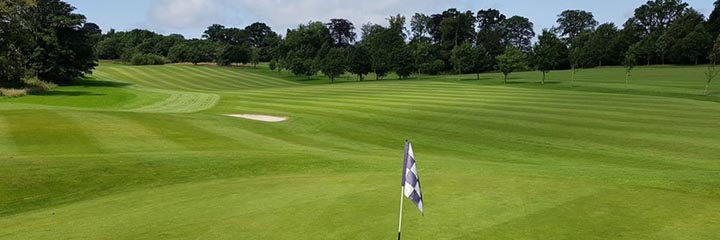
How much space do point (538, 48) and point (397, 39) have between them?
224ft

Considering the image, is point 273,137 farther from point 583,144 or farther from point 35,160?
point 583,144

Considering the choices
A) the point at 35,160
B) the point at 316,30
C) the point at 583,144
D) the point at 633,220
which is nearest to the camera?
the point at 633,220

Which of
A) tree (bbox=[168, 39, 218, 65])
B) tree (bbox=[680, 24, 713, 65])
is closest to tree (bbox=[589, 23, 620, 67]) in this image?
tree (bbox=[680, 24, 713, 65])

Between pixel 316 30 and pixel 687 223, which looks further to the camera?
pixel 316 30

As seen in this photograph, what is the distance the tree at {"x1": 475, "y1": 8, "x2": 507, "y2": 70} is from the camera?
167000 millimetres

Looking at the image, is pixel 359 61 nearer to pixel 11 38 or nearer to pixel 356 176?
pixel 11 38

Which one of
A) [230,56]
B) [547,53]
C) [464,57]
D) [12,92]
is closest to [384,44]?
[230,56]

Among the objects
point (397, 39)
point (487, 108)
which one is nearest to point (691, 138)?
point (487, 108)

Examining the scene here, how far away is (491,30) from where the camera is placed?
183625 millimetres

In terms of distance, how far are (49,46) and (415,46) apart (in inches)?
2994

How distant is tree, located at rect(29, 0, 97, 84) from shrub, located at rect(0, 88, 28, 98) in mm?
9331

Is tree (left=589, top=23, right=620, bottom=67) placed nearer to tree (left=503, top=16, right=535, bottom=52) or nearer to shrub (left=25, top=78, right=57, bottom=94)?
tree (left=503, top=16, right=535, bottom=52)

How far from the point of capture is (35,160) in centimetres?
1495

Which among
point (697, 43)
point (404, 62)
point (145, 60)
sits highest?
point (697, 43)
